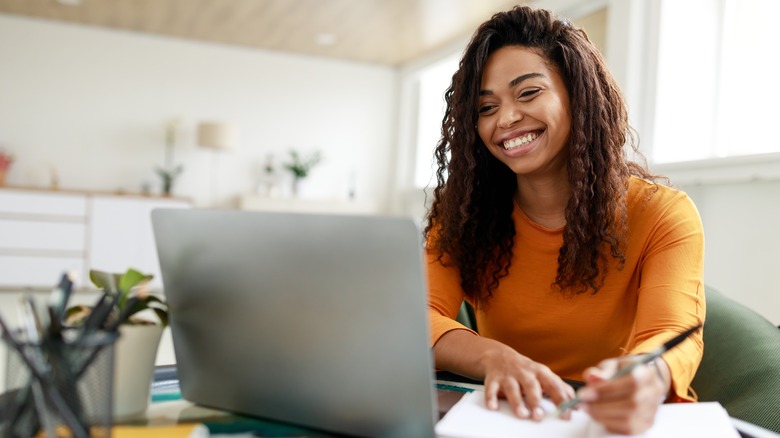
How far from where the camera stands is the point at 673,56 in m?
3.67

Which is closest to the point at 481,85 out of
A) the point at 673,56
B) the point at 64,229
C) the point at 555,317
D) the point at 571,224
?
the point at 571,224

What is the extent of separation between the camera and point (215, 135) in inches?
250

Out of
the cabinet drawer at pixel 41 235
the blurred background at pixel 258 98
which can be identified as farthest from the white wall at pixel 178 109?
the cabinet drawer at pixel 41 235

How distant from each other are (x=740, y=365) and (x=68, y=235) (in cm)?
563

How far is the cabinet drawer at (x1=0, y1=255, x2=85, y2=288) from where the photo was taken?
5.42 meters

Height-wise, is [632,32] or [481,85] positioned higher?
[632,32]

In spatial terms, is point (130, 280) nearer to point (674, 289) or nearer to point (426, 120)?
point (674, 289)

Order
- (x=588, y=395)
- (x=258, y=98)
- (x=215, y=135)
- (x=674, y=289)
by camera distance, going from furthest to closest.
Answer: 1. (x=258, y=98)
2. (x=215, y=135)
3. (x=674, y=289)
4. (x=588, y=395)

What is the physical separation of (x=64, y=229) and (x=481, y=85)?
522cm

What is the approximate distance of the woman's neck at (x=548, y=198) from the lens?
1.42m

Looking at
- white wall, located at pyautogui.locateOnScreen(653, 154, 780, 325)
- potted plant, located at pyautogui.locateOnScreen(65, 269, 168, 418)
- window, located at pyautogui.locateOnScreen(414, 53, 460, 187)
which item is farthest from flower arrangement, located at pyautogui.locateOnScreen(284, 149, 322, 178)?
potted plant, located at pyautogui.locateOnScreen(65, 269, 168, 418)

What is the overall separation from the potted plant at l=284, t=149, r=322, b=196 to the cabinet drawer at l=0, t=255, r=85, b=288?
2299 millimetres

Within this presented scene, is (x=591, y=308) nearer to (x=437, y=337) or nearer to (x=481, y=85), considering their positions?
(x=437, y=337)

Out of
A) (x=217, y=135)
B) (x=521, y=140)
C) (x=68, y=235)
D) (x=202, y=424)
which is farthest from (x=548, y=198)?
(x=217, y=135)
